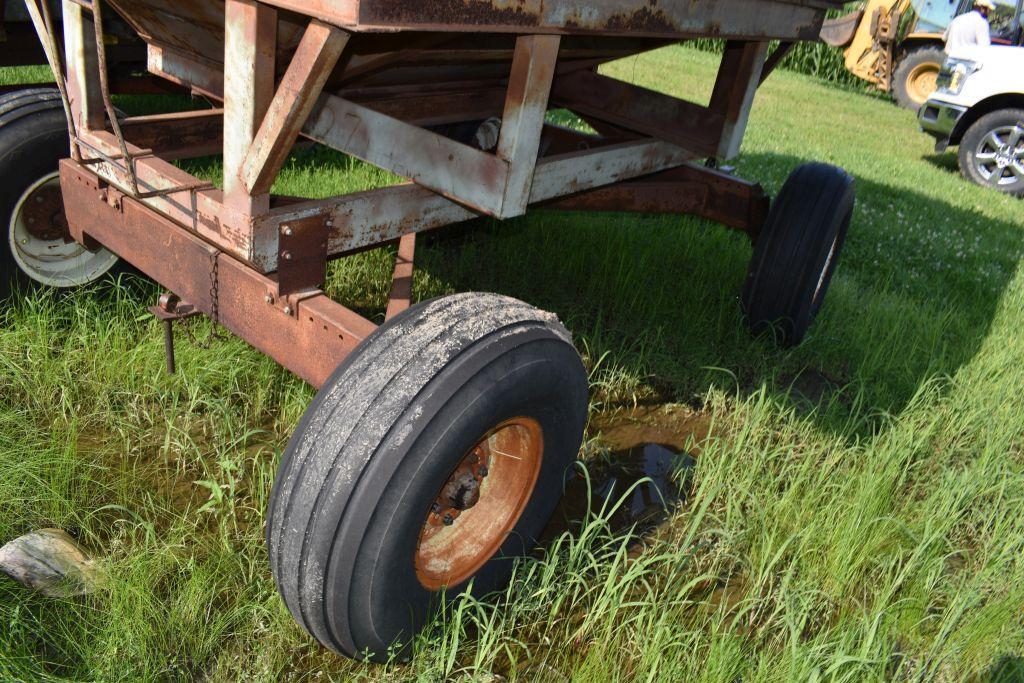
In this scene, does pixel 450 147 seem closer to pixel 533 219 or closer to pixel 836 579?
pixel 836 579

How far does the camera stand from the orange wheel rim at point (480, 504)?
2000 mm

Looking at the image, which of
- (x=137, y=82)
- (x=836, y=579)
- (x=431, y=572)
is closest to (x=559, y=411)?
(x=431, y=572)

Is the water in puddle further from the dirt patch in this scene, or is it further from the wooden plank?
the wooden plank

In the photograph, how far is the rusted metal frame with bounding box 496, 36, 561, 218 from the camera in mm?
1965

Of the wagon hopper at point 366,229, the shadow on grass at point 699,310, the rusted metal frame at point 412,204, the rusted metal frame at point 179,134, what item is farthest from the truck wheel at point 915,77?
the rusted metal frame at point 179,134

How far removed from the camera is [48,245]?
2914 mm

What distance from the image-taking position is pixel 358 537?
1.66 m

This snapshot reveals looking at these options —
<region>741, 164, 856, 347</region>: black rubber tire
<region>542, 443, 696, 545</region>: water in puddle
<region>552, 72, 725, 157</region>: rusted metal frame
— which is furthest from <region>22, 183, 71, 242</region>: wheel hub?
<region>741, 164, 856, 347</region>: black rubber tire

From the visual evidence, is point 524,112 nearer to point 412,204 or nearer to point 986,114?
point 412,204

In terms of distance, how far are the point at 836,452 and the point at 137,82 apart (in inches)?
149

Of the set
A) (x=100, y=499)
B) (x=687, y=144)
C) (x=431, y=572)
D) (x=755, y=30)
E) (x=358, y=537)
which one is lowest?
(x=100, y=499)

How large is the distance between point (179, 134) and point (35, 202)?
54cm

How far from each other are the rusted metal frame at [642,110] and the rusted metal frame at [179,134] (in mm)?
1587

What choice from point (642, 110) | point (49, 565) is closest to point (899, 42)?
point (642, 110)
